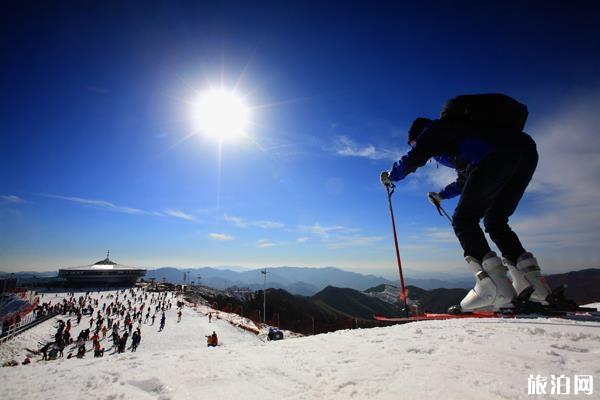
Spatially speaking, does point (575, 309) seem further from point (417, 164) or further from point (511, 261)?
point (417, 164)

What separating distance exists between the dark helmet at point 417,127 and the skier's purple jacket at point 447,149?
1.31ft

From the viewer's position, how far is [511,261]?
380cm

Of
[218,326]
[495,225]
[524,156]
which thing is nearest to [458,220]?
[495,225]

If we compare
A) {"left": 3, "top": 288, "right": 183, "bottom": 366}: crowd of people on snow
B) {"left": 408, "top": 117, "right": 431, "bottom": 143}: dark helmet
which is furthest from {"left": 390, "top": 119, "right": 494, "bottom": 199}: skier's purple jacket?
{"left": 3, "top": 288, "right": 183, "bottom": 366}: crowd of people on snow

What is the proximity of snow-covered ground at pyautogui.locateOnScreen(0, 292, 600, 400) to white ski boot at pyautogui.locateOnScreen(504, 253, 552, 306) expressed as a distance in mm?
450

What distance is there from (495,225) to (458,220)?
0.53 metres

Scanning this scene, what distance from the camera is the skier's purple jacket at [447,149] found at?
3.62m

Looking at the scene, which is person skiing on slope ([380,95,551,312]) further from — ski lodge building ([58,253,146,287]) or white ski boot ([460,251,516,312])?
ski lodge building ([58,253,146,287])

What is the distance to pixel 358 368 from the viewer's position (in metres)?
2.47

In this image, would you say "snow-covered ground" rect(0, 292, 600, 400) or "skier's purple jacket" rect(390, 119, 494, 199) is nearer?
"snow-covered ground" rect(0, 292, 600, 400)

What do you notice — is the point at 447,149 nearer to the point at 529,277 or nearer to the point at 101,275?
the point at 529,277

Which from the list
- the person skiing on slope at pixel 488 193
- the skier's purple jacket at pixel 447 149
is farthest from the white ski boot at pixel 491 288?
the skier's purple jacket at pixel 447 149

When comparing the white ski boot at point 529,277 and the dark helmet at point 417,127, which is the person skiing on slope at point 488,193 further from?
the dark helmet at point 417,127

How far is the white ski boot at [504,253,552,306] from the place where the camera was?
142 inches
